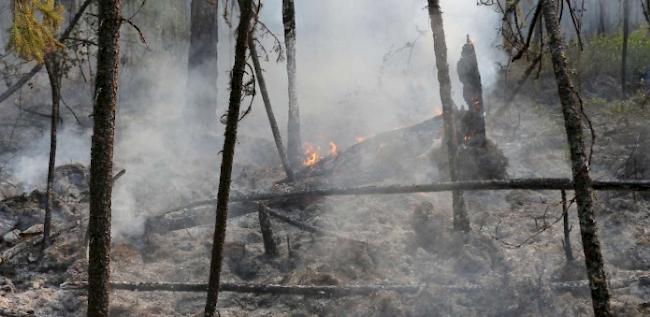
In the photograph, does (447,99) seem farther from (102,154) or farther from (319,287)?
(102,154)

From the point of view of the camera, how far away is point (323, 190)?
9.29 metres

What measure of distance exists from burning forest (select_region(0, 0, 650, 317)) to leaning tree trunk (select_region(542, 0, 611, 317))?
18mm

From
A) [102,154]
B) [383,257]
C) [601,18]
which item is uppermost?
[601,18]

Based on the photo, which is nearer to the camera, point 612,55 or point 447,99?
point 447,99

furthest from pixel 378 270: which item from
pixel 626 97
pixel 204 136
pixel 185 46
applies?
pixel 185 46

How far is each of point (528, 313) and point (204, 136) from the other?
11779 millimetres

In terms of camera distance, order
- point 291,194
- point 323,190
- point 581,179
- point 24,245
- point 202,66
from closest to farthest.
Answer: point 581,179, point 24,245, point 323,190, point 291,194, point 202,66

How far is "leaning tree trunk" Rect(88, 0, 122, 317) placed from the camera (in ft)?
14.2

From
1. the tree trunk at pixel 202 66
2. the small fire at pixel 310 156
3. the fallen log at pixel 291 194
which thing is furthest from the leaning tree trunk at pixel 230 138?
the tree trunk at pixel 202 66

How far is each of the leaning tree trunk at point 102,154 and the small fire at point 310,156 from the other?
9904mm

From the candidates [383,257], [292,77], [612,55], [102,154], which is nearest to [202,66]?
[292,77]

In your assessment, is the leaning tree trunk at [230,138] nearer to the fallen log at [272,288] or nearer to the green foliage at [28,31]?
the fallen log at [272,288]

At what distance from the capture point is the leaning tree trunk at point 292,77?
46.3 ft

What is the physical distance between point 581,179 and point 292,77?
34.4 feet
